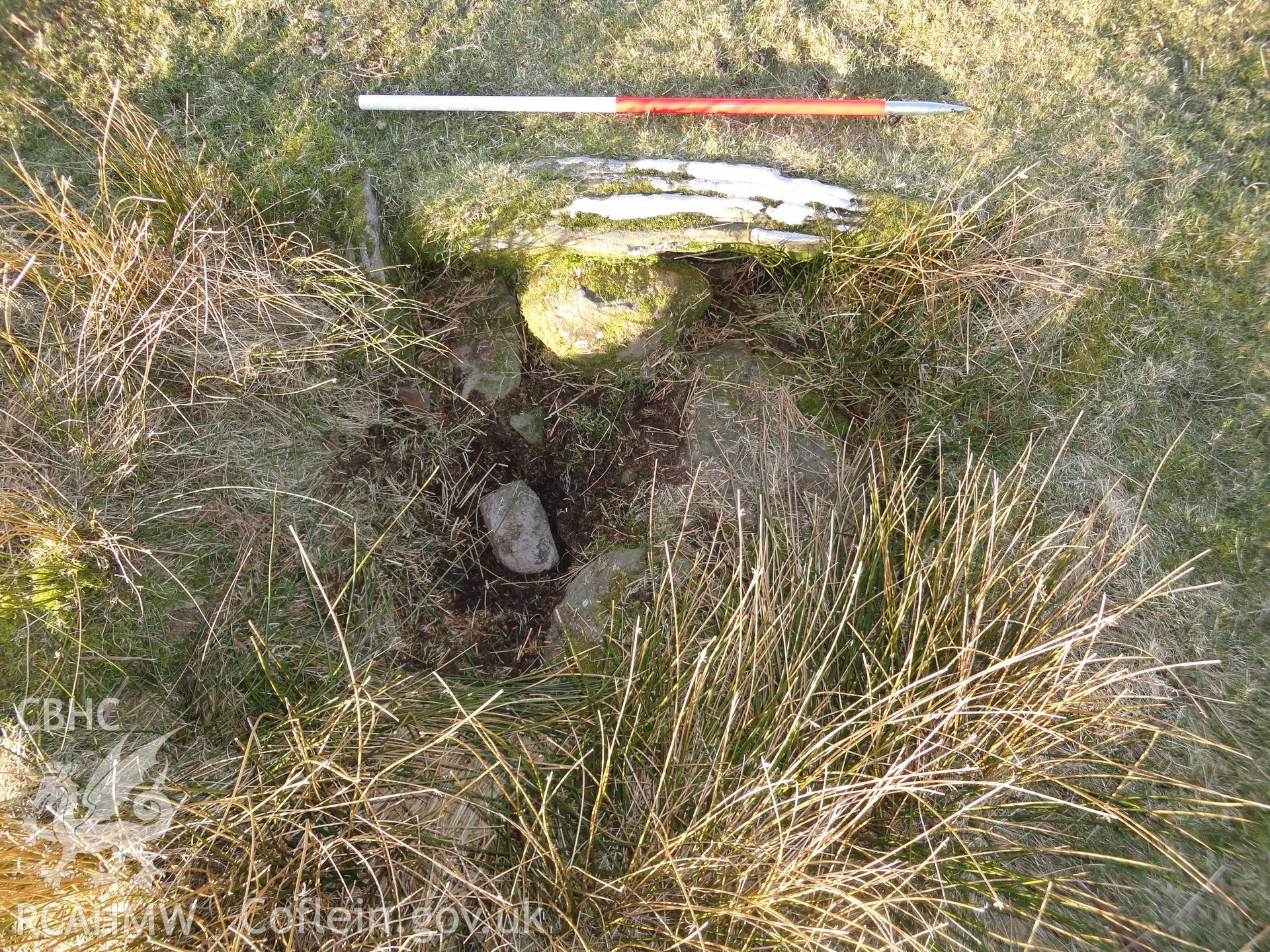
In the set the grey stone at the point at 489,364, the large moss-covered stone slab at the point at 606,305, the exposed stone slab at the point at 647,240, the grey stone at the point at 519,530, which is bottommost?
the grey stone at the point at 519,530

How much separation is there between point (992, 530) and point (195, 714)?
252 cm

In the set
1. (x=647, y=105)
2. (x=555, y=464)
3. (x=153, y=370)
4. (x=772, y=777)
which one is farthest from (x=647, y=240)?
(x=772, y=777)

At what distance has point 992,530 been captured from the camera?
2232 mm

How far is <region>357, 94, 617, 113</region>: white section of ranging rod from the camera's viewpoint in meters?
2.76

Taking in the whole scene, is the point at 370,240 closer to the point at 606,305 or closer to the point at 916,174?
the point at 606,305

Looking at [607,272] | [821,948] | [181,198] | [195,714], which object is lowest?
[821,948]

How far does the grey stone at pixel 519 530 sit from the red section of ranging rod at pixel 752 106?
5.07 feet

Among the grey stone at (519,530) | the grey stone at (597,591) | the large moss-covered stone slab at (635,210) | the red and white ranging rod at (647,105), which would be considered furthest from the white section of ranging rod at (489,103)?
the grey stone at (597,591)

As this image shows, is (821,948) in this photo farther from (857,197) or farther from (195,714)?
(857,197)

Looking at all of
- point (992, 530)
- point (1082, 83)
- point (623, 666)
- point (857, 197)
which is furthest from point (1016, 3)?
point (623, 666)

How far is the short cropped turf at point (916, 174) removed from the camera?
8.77ft

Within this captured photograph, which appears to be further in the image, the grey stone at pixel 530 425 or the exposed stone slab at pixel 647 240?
the grey stone at pixel 530 425

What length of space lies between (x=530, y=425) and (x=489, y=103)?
4.06 feet

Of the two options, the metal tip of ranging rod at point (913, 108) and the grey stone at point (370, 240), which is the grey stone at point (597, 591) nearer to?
the grey stone at point (370, 240)
